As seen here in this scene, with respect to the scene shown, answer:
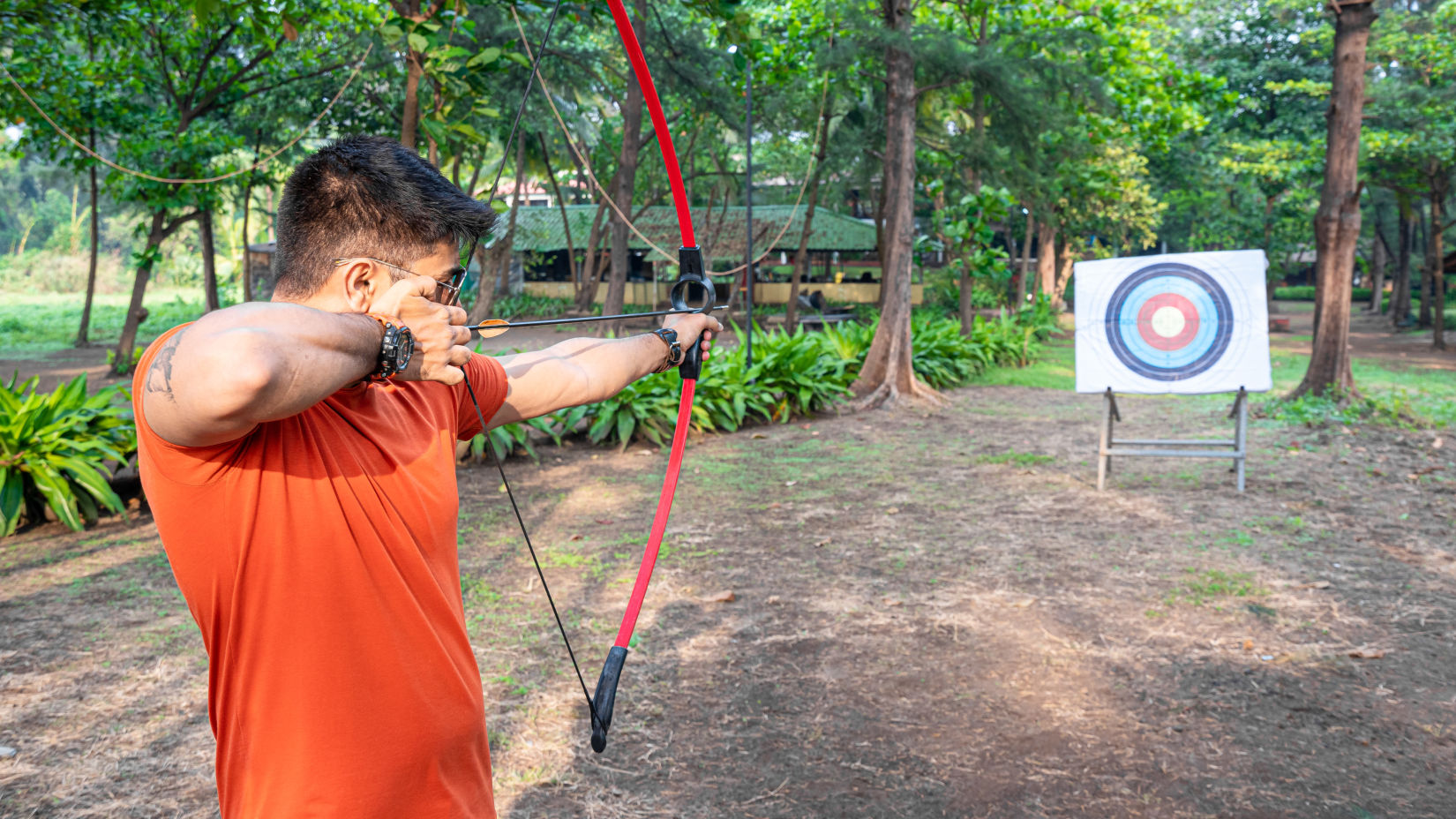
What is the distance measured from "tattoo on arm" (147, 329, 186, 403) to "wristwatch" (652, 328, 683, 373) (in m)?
1.06

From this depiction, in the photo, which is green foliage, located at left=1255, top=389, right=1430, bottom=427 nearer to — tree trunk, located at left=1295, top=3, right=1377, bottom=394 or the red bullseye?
tree trunk, located at left=1295, top=3, right=1377, bottom=394

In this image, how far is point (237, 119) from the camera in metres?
13.6

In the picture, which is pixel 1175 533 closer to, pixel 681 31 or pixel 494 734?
pixel 494 734

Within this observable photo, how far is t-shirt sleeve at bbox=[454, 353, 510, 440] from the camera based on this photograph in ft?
4.69

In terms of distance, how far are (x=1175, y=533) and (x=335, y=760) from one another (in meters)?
4.24

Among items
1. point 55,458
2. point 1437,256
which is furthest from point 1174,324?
point 1437,256

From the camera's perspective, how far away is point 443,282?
1152mm

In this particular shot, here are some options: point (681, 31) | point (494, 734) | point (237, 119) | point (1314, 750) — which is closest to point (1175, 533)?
point (1314, 750)

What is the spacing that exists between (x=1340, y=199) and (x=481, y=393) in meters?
7.60

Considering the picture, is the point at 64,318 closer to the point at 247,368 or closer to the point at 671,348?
the point at 671,348

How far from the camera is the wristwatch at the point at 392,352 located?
0.98 meters

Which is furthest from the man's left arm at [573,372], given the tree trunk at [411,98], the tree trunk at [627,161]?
the tree trunk at [627,161]

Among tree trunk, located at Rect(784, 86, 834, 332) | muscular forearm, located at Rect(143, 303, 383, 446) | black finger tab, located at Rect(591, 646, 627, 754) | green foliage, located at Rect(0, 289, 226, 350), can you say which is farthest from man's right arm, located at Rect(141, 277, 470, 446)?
green foliage, located at Rect(0, 289, 226, 350)

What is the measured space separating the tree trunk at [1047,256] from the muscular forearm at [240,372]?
18955mm
